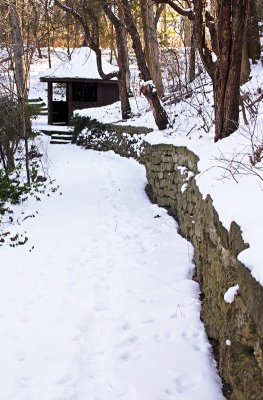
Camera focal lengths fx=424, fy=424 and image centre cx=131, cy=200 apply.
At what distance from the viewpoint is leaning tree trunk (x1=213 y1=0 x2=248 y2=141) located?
5.07 meters

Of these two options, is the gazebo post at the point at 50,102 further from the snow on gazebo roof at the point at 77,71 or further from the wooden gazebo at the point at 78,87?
the snow on gazebo roof at the point at 77,71

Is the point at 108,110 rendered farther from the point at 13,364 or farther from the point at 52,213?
the point at 13,364

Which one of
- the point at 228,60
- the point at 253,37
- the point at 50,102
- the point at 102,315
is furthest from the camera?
the point at 50,102

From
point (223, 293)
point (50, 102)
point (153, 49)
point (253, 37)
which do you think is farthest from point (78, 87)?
point (223, 293)

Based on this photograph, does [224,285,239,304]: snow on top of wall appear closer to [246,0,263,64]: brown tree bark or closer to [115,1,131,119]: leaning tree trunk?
[246,0,263,64]: brown tree bark

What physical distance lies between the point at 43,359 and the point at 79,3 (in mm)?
15072

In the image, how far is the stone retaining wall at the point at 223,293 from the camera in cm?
207

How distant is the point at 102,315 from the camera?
13.0 feet

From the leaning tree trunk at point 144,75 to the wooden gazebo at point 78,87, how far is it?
1142 cm

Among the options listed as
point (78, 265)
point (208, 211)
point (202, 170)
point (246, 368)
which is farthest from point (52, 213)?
point (246, 368)

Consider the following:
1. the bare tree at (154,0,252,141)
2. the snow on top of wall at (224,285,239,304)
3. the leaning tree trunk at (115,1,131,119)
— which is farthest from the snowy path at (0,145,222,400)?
the leaning tree trunk at (115,1,131,119)

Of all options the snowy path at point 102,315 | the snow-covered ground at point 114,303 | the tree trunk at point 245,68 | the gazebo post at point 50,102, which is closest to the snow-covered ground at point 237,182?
the snow-covered ground at point 114,303

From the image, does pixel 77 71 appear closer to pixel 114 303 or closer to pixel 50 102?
pixel 50 102

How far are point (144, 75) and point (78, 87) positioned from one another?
45.2 ft
